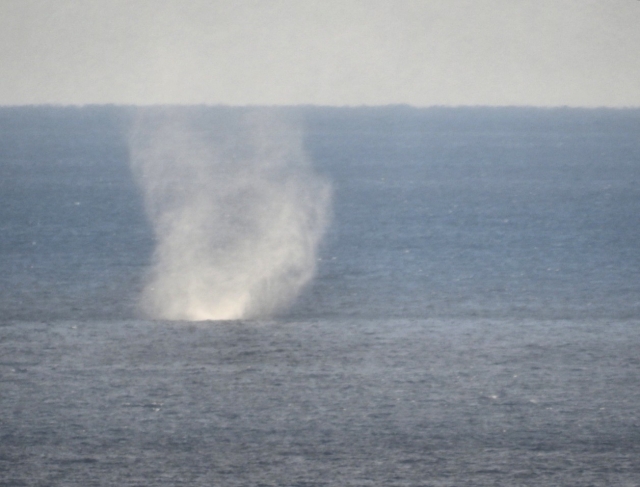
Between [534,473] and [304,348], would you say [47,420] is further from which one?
[534,473]

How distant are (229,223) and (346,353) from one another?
248 inches

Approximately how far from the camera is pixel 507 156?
22.6 m

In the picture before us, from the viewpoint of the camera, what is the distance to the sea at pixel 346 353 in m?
4.26

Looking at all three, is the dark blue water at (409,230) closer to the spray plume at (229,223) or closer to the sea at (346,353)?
the sea at (346,353)

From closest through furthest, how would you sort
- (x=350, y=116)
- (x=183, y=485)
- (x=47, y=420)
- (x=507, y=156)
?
(x=183, y=485) → (x=47, y=420) → (x=507, y=156) → (x=350, y=116)

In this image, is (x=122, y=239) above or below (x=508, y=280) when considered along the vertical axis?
below

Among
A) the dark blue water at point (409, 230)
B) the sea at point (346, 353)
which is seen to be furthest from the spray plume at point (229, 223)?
the dark blue water at point (409, 230)

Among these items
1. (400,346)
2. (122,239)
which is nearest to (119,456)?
(400,346)

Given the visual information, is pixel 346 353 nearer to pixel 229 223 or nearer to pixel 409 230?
pixel 409 230

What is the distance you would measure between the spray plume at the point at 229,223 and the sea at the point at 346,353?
128 mm

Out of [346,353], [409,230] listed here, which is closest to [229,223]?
[409,230]

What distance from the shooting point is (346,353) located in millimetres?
6016

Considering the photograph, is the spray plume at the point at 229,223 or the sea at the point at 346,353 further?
the spray plume at the point at 229,223

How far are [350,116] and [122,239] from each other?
94.5 feet
